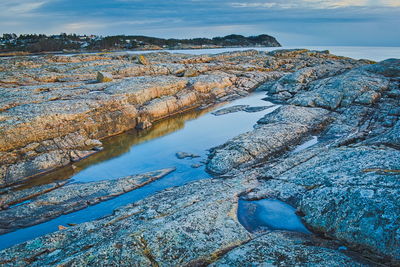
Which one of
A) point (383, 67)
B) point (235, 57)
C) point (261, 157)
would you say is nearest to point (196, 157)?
point (261, 157)

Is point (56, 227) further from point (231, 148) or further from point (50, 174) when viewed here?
point (231, 148)

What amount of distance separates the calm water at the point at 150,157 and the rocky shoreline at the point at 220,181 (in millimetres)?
852

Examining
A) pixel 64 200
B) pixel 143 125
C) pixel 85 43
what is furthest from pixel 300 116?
pixel 85 43

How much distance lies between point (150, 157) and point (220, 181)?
333 inches

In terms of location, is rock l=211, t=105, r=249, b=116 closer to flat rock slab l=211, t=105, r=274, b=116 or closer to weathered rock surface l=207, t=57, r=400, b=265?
flat rock slab l=211, t=105, r=274, b=116

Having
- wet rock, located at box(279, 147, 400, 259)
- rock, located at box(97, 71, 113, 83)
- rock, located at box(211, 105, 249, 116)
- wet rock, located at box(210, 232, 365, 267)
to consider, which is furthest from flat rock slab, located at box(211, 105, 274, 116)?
wet rock, located at box(210, 232, 365, 267)

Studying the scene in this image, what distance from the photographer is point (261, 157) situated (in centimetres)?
1817

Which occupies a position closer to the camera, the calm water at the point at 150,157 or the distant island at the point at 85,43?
the calm water at the point at 150,157

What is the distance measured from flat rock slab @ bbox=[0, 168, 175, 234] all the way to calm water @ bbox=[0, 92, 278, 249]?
407mm

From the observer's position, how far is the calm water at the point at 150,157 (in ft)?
45.1

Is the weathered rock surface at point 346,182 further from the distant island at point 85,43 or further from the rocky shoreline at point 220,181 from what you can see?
the distant island at point 85,43

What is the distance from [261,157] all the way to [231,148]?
224 centimetres

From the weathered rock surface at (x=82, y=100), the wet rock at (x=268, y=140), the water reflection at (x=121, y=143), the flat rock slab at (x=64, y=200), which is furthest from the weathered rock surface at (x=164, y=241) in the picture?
the weathered rock surface at (x=82, y=100)

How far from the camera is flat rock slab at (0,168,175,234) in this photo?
13.2 meters
